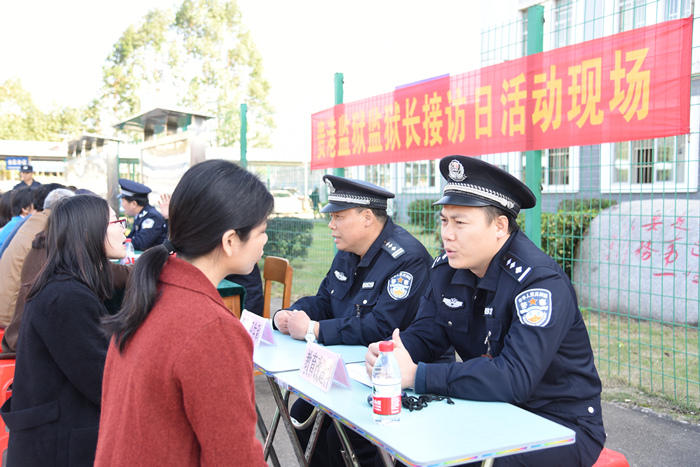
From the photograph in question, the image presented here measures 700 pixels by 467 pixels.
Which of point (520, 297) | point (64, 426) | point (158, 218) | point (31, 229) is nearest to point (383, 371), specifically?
point (520, 297)

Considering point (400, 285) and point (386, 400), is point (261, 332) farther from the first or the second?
point (386, 400)

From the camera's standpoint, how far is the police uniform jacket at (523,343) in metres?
1.73

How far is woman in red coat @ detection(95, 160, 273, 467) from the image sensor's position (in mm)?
1059

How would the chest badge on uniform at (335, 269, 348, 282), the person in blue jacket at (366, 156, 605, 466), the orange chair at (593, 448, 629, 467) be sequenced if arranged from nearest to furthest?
the person in blue jacket at (366, 156, 605, 466)
the orange chair at (593, 448, 629, 467)
the chest badge on uniform at (335, 269, 348, 282)

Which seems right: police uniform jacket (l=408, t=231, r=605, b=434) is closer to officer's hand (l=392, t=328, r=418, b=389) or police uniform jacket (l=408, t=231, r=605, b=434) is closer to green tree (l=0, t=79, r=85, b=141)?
officer's hand (l=392, t=328, r=418, b=389)

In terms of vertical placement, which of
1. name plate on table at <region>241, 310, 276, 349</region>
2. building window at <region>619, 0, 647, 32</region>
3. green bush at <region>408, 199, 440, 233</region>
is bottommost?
name plate on table at <region>241, 310, 276, 349</region>

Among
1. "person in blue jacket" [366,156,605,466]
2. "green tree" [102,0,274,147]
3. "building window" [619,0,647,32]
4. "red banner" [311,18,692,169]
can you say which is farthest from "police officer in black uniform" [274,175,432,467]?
"green tree" [102,0,274,147]

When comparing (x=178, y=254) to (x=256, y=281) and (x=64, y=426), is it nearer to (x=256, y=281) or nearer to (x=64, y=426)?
(x=64, y=426)

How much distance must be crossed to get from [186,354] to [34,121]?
2912cm

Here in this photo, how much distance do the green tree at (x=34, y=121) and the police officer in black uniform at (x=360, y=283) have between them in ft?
83.5

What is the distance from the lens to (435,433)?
1453 millimetres

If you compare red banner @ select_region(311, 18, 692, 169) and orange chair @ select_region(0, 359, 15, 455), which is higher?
red banner @ select_region(311, 18, 692, 169)

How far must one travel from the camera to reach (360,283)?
9.76 ft

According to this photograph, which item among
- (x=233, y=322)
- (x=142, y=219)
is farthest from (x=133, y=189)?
(x=233, y=322)
